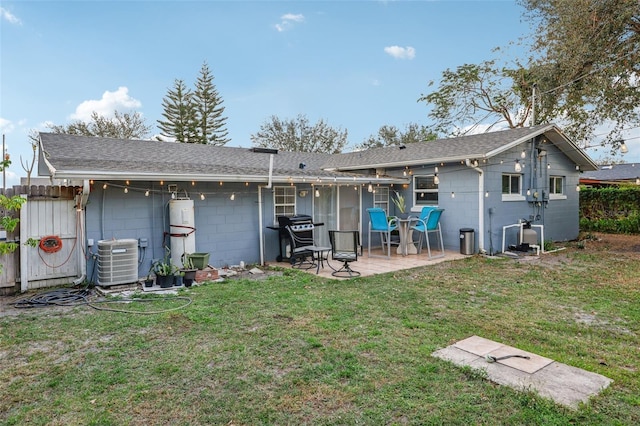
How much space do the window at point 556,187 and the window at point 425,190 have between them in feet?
13.0

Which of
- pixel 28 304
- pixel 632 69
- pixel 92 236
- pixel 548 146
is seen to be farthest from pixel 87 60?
pixel 632 69

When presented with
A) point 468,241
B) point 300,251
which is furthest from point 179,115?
point 468,241

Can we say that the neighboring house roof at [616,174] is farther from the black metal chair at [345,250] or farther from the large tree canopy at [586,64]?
the black metal chair at [345,250]

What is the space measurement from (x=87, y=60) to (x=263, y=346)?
1283 cm

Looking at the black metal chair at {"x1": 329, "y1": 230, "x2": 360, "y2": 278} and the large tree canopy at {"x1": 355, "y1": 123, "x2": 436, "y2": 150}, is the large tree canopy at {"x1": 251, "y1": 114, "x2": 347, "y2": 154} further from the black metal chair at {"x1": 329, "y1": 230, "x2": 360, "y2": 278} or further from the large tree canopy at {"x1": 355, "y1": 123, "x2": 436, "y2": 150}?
the black metal chair at {"x1": 329, "y1": 230, "x2": 360, "y2": 278}

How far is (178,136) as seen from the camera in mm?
27438

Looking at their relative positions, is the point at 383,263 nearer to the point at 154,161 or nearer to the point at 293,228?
the point at 293,228

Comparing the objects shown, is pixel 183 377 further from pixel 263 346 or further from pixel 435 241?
pixel 435 241

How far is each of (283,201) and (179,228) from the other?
2.62 m

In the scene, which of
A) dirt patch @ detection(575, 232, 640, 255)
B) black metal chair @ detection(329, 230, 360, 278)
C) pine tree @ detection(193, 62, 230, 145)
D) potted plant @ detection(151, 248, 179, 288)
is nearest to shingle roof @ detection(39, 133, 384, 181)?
potted plant @ detection(151, 248, 179, 288)

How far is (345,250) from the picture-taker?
696 centimetres

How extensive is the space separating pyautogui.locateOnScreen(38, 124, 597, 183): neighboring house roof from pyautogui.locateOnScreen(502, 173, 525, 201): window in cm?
102

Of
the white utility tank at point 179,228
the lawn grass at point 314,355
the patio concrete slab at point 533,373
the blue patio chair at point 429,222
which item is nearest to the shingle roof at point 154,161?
the white utility tank at point 179,228

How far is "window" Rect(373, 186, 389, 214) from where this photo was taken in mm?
10320
